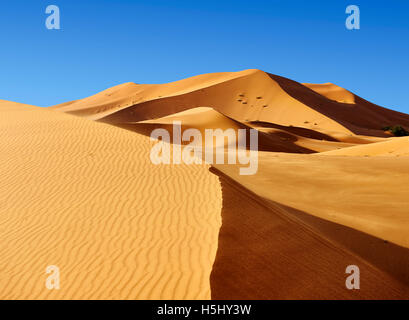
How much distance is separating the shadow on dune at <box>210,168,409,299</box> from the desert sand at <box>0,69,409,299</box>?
0.02 m

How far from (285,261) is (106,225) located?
2.75m

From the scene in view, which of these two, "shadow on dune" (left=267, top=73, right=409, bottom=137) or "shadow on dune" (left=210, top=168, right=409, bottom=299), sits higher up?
"shadow on dune" (left=267, top=73, right=409, bottom=137)

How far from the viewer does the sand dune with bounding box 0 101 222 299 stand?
5.11m

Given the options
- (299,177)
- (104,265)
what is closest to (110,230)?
(104,265)

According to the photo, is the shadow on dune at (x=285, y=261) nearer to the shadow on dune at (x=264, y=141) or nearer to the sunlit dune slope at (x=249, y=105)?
the shadow on dune at (x=264, y=141)

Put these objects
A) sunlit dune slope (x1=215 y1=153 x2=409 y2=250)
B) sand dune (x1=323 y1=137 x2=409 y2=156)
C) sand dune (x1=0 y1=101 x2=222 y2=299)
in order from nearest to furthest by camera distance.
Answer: sand dune (x1=0 y1=101 x2=222 y2=299)
sunlit dune slope (x1=215 y1=153 x2=409 y2=250)
sand dune (x1=323 y1=137 x2=409 y2=156)

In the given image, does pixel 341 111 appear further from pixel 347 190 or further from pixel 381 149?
pixel 347 190

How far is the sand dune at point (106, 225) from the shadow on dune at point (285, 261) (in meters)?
0.24

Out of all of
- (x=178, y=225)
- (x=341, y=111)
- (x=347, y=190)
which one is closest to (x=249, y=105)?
(x=341, y=111)

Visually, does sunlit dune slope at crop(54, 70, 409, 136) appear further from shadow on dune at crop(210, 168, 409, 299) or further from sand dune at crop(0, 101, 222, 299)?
shadow on dune at crop(210, 168, 409, 299)

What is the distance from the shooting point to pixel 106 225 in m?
6.61

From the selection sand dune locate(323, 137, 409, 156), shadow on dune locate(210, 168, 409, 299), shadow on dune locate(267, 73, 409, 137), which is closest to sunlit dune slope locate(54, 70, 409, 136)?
shadow on dune locate(267, 73, 409, 137)

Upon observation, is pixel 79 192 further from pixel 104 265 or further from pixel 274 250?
pixel 274 250
